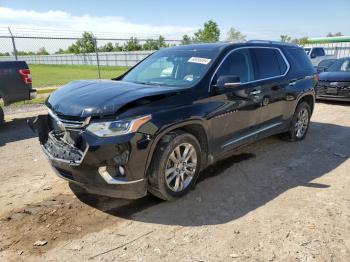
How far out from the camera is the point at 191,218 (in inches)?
142

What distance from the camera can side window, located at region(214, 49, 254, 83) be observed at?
446 centimetres

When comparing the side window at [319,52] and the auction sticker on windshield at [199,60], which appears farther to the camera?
the side window at [319,52]

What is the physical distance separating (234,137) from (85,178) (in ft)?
7.10

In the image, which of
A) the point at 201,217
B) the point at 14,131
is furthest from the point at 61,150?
the point at 14,131

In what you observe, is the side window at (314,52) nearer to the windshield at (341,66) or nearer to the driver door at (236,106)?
the windshield at (341,66)

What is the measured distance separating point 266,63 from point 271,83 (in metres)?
0.32

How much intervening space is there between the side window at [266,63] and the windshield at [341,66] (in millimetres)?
6719

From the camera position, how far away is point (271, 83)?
17.4ft

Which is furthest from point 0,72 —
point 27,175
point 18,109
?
point 27,175

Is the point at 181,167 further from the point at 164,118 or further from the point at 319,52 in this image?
the point at 319,52

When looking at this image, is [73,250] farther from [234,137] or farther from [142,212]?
[234,137]

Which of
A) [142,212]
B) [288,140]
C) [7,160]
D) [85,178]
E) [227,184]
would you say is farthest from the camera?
[288,140]

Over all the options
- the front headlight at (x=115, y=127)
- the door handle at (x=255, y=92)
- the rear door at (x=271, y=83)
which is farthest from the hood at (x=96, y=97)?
the rear door at (x=271, y=83)

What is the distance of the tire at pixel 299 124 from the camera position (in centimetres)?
625
